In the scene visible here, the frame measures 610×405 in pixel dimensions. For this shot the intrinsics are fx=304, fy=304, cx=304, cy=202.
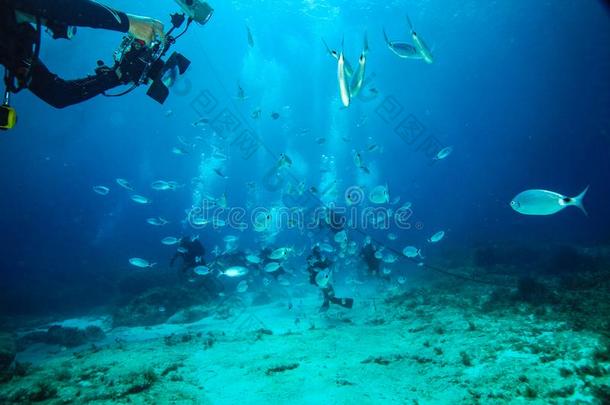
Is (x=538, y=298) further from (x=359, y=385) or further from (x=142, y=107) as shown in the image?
(x=142, y=107)

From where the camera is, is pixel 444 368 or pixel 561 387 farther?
pixel 444 368

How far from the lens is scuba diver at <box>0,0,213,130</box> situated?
3271 millimetres

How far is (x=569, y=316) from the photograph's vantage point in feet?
21.4

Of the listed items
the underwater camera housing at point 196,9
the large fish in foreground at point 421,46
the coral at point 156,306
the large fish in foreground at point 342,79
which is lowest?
the coral at point 156,306

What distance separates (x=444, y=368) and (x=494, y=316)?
348 cm

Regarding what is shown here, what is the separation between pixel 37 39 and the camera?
3.45 meters

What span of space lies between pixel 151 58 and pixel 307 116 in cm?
6121

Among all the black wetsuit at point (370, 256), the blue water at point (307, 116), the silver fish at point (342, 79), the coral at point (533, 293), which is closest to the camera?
the silver fish at point (342, 79)

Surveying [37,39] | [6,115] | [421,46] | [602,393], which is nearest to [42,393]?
[6,115]

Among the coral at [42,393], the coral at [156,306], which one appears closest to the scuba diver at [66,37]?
the coral at [42,393]

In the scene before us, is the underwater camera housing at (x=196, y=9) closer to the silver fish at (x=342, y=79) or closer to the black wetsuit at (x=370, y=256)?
the silver fish at (x=342, y=79)

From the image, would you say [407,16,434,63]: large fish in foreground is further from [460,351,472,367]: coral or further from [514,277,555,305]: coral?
[514,277,555,305]: coral

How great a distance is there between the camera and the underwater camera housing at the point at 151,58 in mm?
4051

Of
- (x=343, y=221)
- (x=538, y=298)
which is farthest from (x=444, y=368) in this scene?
(x=343, y=221)
